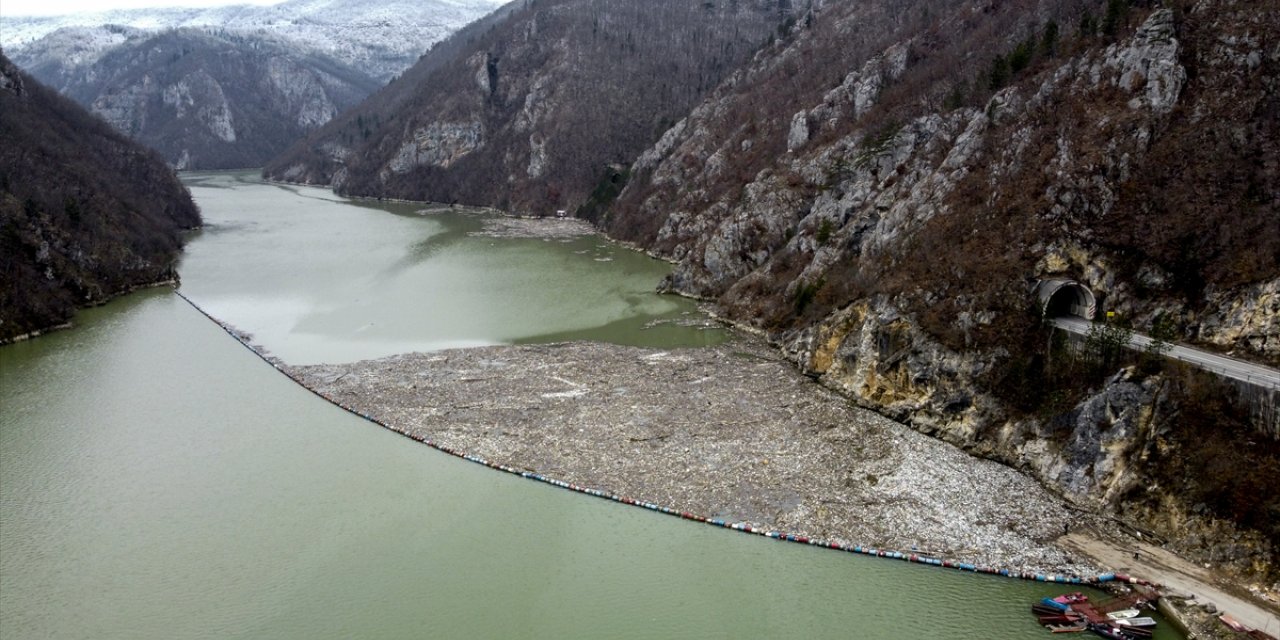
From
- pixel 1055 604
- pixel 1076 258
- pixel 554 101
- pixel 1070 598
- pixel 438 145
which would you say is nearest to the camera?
pixel 1055 604

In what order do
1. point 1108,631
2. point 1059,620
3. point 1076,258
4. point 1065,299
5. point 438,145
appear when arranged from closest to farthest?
point 1108,631 → point 1059,620 → point 1076,258 → point 1065,299 → point 438,145

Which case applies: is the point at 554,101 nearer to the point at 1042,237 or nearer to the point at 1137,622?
the point at 1042,237

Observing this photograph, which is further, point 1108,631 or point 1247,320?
point 1247,320

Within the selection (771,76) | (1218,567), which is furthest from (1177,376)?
(771,76)

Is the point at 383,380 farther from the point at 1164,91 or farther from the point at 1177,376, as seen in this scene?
the point at 1164,91

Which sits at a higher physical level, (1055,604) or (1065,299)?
(1065,299)

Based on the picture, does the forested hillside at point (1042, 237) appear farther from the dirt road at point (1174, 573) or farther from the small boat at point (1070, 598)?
the small boat at point (1070, 598)

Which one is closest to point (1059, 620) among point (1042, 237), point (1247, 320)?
point (1247, 320)
